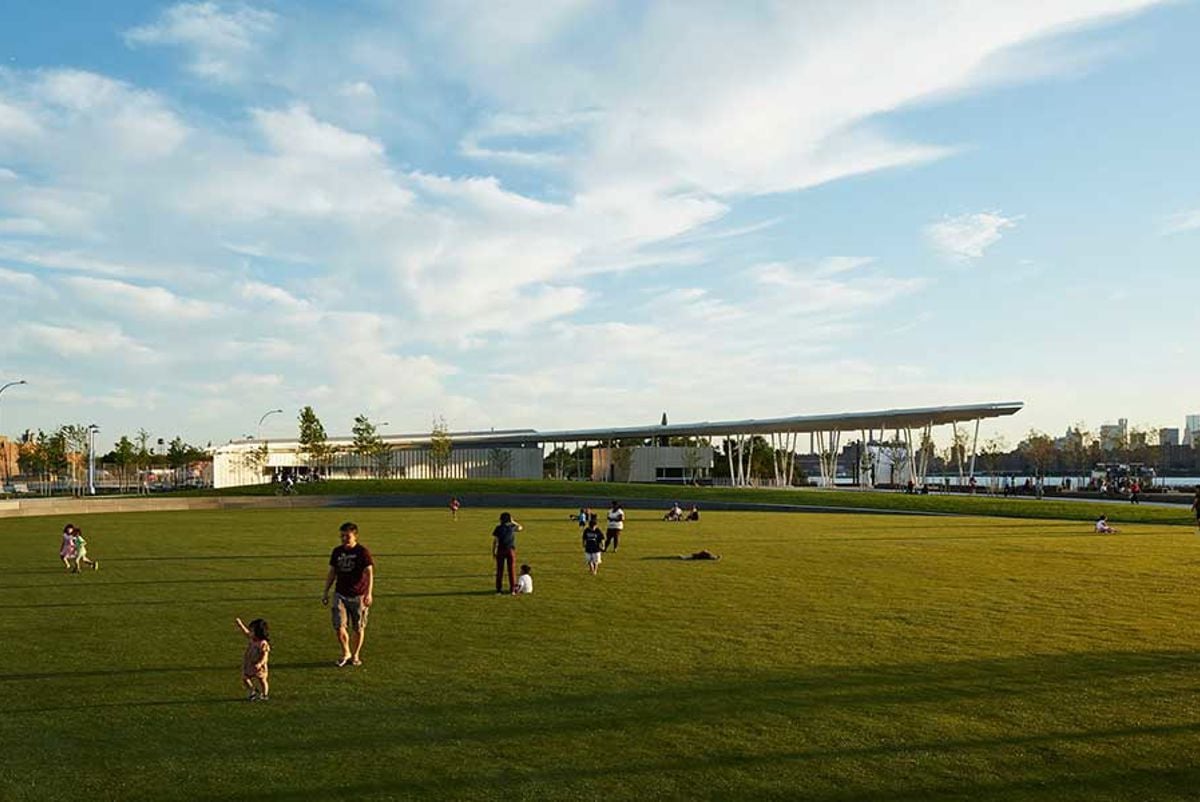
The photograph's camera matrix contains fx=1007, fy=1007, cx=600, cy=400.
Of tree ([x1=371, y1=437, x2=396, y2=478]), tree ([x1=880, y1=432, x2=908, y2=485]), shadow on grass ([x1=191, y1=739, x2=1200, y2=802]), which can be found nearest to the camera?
shadow on grass ([x1=191, y1=739, x2=1200, y2=802])

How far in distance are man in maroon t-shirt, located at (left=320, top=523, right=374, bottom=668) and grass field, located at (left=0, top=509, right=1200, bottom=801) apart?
0.47m

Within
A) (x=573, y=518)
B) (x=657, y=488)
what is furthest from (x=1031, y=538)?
(x=657, y=488)

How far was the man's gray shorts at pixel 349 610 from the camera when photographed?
1233 cm

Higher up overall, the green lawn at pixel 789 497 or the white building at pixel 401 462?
the white building at pixel 401 462

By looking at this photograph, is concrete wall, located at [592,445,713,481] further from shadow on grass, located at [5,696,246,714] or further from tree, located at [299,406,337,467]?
shadow on grass, located at [5,696,246,714]

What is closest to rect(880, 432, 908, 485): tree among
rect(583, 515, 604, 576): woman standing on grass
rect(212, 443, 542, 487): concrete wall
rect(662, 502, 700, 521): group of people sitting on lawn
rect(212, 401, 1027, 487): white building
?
rect(212, 401, 1027, 487): white building

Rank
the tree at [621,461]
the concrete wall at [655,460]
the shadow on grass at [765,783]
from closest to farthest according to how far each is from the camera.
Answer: the shadow on grass at [765,783] → the tree at [621,461] → the concrete wall at [655,460]

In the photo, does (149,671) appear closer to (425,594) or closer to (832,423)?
(425,594)

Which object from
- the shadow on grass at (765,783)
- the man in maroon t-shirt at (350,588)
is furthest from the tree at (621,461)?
the shadow on grass at (765,783)

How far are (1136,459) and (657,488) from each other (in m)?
98.2

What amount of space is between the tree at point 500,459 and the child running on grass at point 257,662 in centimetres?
10324

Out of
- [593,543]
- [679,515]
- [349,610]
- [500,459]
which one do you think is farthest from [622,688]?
[500,459]

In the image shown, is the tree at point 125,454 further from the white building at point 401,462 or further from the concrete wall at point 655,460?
the concrete wall at point 655,460

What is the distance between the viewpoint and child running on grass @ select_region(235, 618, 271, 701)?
10.5 m
